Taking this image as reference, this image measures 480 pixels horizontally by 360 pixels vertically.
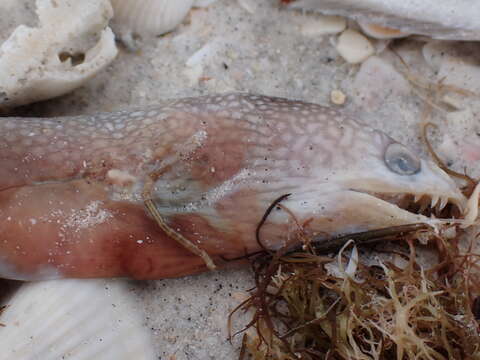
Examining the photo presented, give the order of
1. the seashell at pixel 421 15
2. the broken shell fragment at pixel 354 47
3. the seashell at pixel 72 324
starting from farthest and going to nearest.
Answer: the broken shell fragment at pixel 354 47, the seashell at pixel 421 15, the seashell at pixel 72 324

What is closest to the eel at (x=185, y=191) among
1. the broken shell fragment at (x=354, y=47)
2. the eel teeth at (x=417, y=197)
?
the eel teeth at (x=417, y=197)

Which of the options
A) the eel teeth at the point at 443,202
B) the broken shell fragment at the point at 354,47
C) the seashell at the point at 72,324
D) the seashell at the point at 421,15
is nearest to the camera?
the seashell at the point at 72,324

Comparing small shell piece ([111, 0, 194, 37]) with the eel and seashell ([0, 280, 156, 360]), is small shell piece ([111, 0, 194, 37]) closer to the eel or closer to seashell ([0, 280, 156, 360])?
the eel

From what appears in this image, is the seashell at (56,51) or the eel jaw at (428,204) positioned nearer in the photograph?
the eel jaw at (428,204)

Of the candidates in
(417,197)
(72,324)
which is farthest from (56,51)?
(417,197)

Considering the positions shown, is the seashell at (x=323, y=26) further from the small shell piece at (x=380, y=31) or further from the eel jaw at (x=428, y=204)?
the eel jaw at (x=428, y=204)

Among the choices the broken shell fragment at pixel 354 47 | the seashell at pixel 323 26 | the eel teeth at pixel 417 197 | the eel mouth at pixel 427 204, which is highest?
the seashell at pixel 323 26

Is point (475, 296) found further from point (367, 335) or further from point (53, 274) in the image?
point (53, 274)

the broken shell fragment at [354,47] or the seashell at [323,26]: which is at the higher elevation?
the seashell at [323,26]
